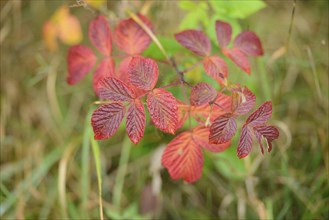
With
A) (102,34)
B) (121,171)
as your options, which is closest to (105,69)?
(102,34)

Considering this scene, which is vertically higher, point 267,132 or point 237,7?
point 237,7

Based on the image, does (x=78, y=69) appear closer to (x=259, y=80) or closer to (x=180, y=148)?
(x=180, y=148)

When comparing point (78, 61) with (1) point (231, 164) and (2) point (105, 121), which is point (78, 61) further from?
(1) point (231, 164)

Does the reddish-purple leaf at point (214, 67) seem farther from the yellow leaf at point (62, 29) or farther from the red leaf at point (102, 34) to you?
the yellow leaf at point (62, 29)

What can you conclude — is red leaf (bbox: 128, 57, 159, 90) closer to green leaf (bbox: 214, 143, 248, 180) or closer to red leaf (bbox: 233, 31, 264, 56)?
red leaf (bbox: 233, 31, 264, 56)

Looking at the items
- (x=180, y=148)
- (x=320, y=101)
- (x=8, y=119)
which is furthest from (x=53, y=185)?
(x=320, y=101)

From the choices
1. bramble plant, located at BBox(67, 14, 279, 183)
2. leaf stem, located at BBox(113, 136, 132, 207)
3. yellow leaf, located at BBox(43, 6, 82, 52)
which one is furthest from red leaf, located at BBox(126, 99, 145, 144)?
yellow leaf, located at BBox(43, 6, 82, 52)
